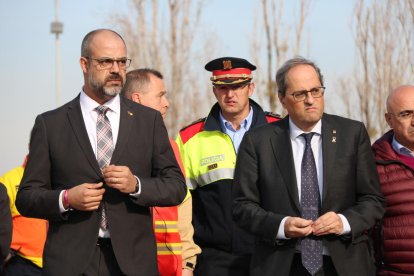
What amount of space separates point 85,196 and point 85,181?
21 cm

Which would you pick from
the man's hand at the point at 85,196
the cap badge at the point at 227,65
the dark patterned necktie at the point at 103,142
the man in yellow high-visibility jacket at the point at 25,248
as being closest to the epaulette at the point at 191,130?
the cap badge at the point at 227,65

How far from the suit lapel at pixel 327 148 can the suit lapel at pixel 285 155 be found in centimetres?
18

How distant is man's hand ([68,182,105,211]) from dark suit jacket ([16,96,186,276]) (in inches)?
4.5

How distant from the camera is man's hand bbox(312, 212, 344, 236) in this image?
5184 mm

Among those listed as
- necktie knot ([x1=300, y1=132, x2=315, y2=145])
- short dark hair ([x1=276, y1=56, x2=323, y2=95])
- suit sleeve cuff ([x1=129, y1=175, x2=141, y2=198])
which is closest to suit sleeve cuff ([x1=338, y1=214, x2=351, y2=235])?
necktie knot ([x1=300, y1=132, x2=315, y2=145])

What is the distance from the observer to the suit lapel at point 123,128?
5.12 metres

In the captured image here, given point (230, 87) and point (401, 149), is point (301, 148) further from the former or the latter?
point (230, 87)

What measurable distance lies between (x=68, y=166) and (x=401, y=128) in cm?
221

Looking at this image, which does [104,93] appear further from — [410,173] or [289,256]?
[410,173]

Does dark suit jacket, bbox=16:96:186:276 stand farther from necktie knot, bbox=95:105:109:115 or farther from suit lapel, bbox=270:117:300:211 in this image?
suit lapel, bbox=270:117:300:211

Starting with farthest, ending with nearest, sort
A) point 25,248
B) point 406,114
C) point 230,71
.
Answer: point 25,248
point 230,71
point 406,114

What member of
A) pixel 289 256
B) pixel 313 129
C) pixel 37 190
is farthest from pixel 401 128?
pixel 37 190

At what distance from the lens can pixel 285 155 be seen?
5539 mm

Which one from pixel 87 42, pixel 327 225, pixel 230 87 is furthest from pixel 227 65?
pixel 327 225
